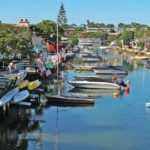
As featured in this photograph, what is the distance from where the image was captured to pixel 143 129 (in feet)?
116

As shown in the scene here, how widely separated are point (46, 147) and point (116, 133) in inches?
257

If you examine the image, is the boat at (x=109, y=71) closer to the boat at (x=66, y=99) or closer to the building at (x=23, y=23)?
the boat at (x=66, y=99)

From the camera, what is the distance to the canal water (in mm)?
30516

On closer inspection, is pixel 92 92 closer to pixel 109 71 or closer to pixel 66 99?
pixel 66 99

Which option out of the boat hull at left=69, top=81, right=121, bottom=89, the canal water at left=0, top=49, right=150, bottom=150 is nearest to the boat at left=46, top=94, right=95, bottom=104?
the canal water at left=0, top=49, right=150, bottom=150

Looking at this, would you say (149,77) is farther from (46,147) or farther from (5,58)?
(46,147)

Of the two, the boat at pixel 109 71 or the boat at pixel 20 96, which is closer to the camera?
the boat at pixel 20 96

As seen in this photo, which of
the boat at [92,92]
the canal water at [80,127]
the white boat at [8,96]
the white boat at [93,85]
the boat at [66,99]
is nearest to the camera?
the canal water at [80,127]

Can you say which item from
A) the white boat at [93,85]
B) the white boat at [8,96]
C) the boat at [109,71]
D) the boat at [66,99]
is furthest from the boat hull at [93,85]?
the boat at [109,71]

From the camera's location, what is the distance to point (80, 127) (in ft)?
116

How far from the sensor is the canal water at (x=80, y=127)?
100 ft

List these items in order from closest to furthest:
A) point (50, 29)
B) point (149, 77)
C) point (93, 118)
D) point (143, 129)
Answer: point (143, 129) → point (93, 118) → point (149, 77) → point (50, 29)

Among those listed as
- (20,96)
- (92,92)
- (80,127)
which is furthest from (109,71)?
(80,127)

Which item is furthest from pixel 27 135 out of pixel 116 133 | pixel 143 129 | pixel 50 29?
pixel 50 29
